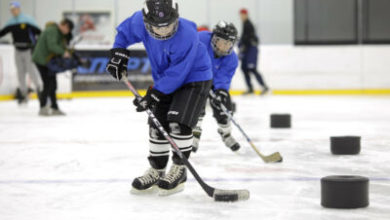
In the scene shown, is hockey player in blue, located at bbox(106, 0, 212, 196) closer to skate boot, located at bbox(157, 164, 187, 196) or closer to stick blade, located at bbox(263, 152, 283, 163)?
skate boot, located at bbox(157, 164, 187, 196)

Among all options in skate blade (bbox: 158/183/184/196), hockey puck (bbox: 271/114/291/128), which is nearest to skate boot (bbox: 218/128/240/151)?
skate blade (bbox: 158/183/184/196)

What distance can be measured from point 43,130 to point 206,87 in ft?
9.79

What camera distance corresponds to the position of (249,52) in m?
9.91

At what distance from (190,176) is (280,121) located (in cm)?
238

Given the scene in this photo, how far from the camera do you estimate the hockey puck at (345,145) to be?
3.64 meters

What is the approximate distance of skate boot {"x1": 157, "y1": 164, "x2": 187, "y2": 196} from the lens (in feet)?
8.79

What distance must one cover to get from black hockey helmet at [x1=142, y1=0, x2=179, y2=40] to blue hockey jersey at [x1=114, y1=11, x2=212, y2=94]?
0.07 meters

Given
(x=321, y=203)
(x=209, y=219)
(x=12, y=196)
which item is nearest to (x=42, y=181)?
(x=12, y=196)

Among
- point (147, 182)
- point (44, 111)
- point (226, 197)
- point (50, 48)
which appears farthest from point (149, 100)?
point (44, 111)

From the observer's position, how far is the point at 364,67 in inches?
413

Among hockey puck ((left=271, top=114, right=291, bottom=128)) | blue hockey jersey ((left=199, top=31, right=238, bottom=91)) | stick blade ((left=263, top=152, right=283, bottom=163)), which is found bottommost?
hockey puck ((left=271, top=114, right=291, bottom=128))

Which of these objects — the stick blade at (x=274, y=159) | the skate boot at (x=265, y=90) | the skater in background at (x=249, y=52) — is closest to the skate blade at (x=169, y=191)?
the stick blade at (x=274, y=159)

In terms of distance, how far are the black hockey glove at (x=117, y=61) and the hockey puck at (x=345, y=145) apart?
4.62 ft

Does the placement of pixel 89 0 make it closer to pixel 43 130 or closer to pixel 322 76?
pixel 322 76
